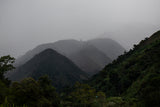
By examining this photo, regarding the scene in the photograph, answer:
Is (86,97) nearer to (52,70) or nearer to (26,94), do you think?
(26,94)

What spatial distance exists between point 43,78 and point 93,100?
469 inches

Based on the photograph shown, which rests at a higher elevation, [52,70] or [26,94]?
[52,70]

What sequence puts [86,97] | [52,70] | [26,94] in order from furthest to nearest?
[52,70] < [86,97] < [26,94]

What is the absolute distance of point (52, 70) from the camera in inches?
6058

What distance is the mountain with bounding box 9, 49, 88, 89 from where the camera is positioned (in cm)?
13888

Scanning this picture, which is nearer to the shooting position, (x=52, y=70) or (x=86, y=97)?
(x=86, y=97)

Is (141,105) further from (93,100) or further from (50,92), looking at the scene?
(50,92)

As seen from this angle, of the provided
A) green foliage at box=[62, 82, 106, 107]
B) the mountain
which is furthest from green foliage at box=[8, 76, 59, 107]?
the mountain

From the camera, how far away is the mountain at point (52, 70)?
456ft

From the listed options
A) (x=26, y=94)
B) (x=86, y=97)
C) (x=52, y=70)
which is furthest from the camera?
(x=52, y=70)

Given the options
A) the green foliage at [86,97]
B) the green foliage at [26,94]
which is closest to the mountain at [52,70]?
the green foliage at [86,97]

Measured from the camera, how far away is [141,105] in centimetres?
680

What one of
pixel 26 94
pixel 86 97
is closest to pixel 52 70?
pixel 86 97

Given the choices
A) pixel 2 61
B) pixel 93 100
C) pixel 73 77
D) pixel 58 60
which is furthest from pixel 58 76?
pixel 93 100
